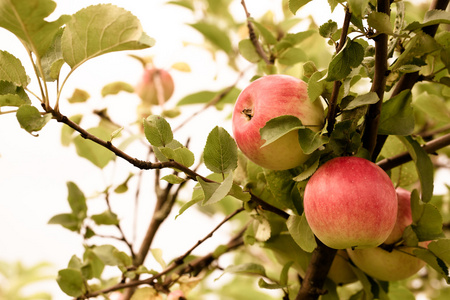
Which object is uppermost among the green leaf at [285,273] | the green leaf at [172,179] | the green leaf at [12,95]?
the green leaf at [12,95]

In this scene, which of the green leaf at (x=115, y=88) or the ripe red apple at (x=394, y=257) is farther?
the green leaf at (x=115, y=88)

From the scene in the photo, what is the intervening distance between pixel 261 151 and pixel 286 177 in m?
0.06

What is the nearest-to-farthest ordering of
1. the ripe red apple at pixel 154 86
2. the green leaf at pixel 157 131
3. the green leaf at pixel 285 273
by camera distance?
the green leaf at pixel 157 131
the green leaf at pixel 285 273
the ripe red apple at pixel 154 86

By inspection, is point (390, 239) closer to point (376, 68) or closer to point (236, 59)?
point (376, 68)

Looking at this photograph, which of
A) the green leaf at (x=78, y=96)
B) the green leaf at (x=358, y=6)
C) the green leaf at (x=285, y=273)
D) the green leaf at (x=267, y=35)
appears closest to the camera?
the green leaf at (x=358, y=6)

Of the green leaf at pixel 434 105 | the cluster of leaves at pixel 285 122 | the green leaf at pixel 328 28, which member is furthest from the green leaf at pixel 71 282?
the green leaf at pixel 434 105

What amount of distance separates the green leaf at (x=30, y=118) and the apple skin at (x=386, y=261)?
390 mm

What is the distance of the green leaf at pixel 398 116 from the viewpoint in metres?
0.47

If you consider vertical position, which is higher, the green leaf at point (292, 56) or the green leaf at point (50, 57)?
the green leaf at point (50, 57)

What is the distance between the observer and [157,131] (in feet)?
1.46

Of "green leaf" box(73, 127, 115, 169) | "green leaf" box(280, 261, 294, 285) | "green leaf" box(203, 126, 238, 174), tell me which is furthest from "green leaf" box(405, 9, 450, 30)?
"green leaf" box(73, 127, 115, 169)

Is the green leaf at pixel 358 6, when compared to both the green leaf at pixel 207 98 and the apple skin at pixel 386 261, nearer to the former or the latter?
the apple skin at pixel 386 261

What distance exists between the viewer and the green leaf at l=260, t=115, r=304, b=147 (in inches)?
16.3

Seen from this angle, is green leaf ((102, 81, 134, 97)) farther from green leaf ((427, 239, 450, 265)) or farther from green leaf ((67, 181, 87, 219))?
green leaf ((427, 239, 450, 265))
